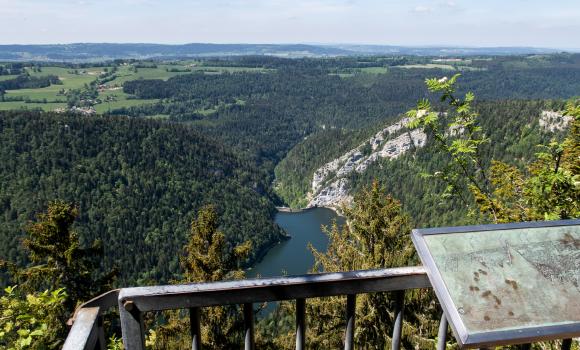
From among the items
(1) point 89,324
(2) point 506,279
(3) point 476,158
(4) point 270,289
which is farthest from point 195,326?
(3) point 476,158

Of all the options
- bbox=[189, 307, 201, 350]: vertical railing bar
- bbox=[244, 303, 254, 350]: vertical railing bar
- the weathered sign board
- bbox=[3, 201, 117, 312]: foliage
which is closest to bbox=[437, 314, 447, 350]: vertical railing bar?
the weathered sign board

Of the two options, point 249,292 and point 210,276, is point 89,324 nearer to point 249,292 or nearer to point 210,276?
point 249,292

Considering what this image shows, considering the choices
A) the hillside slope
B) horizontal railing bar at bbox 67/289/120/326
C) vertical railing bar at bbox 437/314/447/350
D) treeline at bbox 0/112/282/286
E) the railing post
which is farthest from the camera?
the hillside slope

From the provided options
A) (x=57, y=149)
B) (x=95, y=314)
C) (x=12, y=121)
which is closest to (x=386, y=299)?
(x=95, y=314)

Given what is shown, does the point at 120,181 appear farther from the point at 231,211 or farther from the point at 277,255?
the point at 277,255

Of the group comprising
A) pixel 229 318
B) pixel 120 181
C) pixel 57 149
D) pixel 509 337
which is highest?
pixel 509 337

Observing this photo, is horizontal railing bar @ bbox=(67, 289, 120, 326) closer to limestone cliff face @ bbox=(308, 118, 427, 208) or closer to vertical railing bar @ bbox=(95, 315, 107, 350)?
vertical railing bar @ bbox=(95, 315, 107, 350)

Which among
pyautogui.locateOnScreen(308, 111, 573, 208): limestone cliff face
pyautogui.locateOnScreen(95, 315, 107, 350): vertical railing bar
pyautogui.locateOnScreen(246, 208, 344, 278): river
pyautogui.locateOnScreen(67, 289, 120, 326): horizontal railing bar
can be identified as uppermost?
pyautogui.locateOnScreen(67, 289, 120, 326): horizontal railing bar
